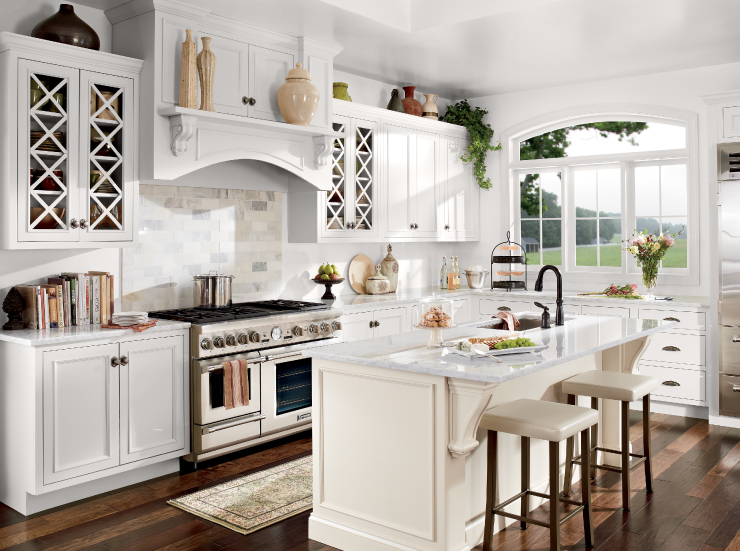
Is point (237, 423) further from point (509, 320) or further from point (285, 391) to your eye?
point (509, 320)

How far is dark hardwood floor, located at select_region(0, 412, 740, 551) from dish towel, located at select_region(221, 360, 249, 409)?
403 mm

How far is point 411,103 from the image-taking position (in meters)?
6.38

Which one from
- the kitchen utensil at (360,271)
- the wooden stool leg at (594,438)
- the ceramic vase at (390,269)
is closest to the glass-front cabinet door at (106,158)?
the kitchen utensil at (360,271)

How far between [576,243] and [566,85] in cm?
154

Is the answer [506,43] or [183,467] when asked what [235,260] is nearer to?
[183,467]

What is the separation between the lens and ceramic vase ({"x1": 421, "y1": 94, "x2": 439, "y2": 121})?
656cm

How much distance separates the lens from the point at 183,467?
4281 millimetres

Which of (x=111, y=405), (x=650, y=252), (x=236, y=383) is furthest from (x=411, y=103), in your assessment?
(x=111, y=405)

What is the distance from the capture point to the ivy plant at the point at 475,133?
22.7 ft

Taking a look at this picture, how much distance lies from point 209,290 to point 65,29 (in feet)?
6.11

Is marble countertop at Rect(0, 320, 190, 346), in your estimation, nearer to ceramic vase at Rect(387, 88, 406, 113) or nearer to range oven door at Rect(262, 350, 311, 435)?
range oven door at Rect(262, 350, 311, 435)

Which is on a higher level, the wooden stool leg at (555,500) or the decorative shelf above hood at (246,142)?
the decorative shelf above hood at (246,142)

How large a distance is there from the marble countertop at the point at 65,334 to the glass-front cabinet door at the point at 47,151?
505 mm

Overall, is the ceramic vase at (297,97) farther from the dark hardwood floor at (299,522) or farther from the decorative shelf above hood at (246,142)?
the dark hardwood floor at (299,522)
